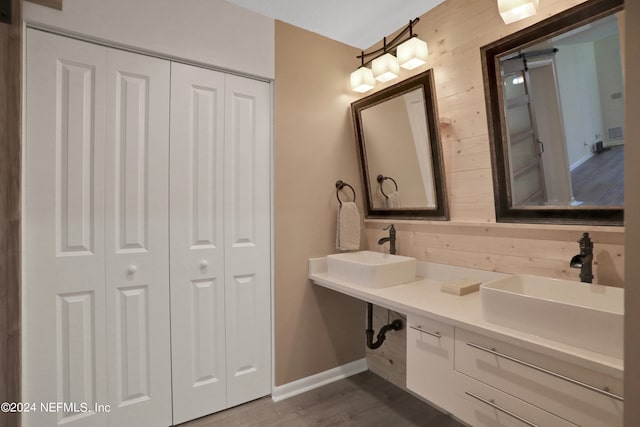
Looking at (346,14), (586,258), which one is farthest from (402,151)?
(586,258)

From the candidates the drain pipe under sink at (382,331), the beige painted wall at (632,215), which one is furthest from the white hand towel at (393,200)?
the beige painted wall at (632,215)

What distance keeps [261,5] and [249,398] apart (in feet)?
8.04

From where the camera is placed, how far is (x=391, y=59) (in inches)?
81.4

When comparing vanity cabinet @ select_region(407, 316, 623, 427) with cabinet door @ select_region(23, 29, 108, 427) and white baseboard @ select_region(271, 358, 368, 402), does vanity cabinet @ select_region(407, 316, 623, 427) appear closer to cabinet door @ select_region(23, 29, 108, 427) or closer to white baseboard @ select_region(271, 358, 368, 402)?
white baseboard @ select_region(271, 358, 368, 402)

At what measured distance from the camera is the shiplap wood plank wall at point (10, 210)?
1.38m

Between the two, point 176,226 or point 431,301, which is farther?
point 176,226

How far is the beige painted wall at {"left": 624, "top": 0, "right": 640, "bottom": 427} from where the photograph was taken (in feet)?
1.89

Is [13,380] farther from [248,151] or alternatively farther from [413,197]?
[413,197]

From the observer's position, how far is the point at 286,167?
215 cm

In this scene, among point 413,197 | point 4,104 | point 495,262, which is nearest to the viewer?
point 4,104

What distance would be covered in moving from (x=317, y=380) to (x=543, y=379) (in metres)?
1.54

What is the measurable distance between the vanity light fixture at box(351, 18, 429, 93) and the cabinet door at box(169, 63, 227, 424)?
3.14 feet

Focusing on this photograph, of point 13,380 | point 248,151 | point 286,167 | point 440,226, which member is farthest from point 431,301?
point 13,380

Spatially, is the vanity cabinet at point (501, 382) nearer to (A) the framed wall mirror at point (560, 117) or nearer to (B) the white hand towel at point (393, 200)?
(A) the framed wall mirror at point (560, 117)
